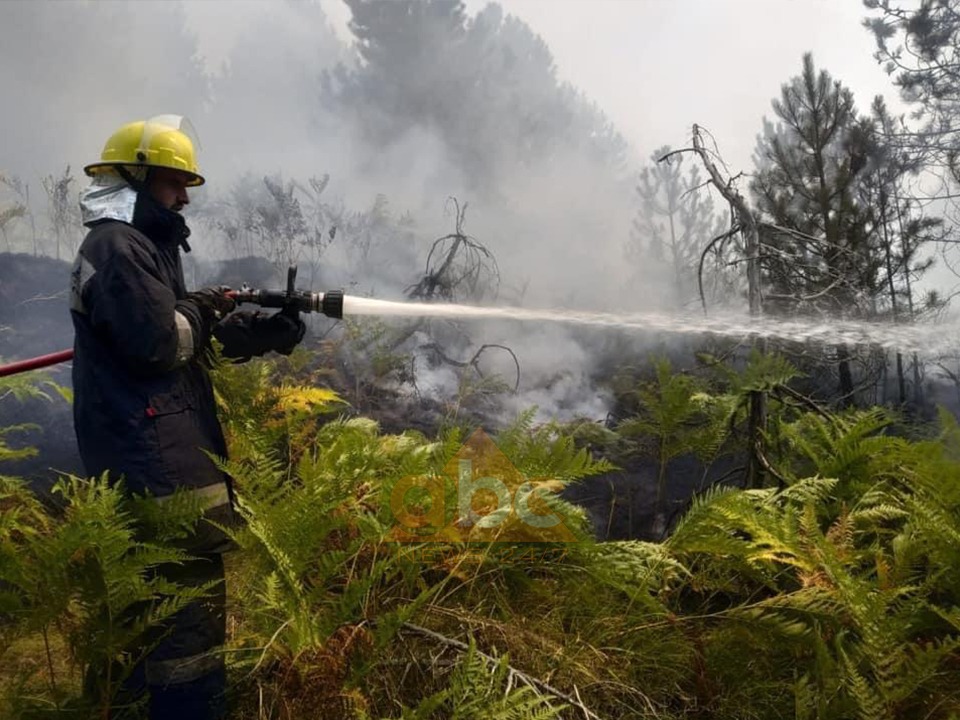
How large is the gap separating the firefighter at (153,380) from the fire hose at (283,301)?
31cm

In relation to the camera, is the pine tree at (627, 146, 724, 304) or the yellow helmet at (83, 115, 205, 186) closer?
the yellow helmet at (83, 115, 205, 186)

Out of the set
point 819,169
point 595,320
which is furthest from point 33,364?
point 819,169

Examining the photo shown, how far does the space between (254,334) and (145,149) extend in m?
0.79

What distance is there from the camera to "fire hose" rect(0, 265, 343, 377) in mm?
2549

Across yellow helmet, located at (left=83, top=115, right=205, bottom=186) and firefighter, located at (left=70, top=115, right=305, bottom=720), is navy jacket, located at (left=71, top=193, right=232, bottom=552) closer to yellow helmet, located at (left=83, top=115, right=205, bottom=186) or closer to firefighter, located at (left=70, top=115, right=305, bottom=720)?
firefighter, located at (left=70, top=115, right=305, bottom=720)

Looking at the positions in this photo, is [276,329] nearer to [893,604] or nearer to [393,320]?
[893,604]

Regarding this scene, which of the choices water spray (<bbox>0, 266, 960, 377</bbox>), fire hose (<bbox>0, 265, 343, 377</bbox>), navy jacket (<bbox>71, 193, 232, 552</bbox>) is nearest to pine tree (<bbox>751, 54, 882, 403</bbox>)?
water spray (<bbox>0, 266, 960, 377</bbox>)

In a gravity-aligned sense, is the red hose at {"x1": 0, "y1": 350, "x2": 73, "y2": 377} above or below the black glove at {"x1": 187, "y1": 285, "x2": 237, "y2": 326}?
below

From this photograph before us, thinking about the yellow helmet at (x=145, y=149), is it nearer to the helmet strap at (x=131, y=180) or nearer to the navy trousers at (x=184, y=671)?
the helmet strap at (x=131, y=180)

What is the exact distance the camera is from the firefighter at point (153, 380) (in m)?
1.87

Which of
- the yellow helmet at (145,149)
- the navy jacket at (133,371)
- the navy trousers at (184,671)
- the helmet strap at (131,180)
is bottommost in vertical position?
the navy trousers at (184,671)

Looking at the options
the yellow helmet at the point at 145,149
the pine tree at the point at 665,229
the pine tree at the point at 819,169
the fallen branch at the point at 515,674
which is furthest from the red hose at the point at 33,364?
the pine tree at the point at 665,229

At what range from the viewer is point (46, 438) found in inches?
254

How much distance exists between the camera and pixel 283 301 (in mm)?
2596
